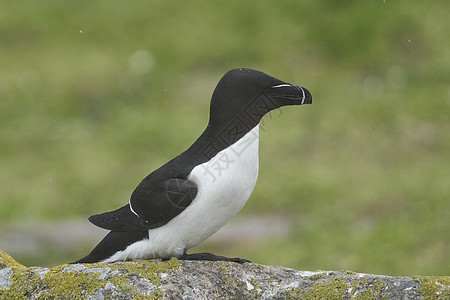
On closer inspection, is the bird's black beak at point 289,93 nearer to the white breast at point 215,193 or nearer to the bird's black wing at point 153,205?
the white breast at point 215,193

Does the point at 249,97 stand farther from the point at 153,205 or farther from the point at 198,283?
the point at 198,283

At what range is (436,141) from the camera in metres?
11.9

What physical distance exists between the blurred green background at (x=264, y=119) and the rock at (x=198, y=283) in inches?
179

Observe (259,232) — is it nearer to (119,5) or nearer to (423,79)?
(423,79)

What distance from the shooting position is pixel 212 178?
14.5 ft

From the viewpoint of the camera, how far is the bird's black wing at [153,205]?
4.49 m

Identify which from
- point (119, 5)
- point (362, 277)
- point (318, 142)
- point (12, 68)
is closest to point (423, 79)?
point (318, 142)

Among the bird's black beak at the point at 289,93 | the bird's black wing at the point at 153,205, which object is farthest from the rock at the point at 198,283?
the bird's black beak at the point at 289,93

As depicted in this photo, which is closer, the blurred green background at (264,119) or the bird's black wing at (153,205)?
the bird's black wing at (153,205)

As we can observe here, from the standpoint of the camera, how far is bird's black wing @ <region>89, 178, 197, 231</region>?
4488mm

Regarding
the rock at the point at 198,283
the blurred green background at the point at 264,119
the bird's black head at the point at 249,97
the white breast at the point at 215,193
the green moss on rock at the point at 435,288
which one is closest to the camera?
the green moss on rock at the point at 435,288

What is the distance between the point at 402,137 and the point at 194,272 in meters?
8.30

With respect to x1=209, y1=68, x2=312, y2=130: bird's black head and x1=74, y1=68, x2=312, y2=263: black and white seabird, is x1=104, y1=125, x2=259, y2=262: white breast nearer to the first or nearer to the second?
x1=74, y1=68, x2=312, y2=263: black and white seabird

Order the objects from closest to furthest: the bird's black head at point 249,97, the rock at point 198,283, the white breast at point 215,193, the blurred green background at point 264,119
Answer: the rock at point 198,283 < the white breast at point 215,193 < the bird's black head at point 249,97 < the blurred green background at point 264,119
